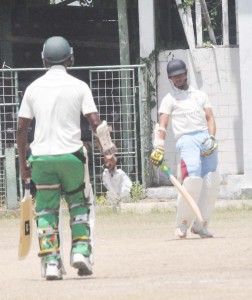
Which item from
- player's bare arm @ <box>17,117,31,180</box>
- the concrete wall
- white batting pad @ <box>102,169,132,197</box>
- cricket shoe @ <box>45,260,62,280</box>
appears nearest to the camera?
cricket shoe @ <box>45,260,62,280</box>

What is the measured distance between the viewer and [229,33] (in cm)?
2172

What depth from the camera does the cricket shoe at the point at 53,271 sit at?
10.2 meters

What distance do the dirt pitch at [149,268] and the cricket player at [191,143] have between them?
0.31 metres

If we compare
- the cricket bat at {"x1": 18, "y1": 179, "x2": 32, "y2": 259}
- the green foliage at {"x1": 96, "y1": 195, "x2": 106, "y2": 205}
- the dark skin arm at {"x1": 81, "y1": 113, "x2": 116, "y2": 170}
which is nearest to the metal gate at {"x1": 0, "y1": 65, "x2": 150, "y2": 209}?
the green foliage at {"x1": 96, "y1": 195, "x2": 106, "y2": 205}

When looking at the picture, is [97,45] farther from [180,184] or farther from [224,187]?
[180,184]

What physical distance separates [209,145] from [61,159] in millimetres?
3915

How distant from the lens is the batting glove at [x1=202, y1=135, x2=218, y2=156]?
1392 centimetres

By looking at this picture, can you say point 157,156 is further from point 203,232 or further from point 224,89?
point 224,89

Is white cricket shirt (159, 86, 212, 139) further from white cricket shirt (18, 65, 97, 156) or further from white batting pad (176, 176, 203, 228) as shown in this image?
white cricket shirt (18, 65, 97, 156)

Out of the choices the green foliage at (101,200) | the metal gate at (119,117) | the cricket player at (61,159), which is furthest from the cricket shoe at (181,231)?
the metal gate at (119,117)

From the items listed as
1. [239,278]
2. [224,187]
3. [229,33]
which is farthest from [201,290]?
[229,33]

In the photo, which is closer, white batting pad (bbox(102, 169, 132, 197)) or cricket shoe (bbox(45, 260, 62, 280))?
cricket shoe (bbox(45, 260, 62, 280))

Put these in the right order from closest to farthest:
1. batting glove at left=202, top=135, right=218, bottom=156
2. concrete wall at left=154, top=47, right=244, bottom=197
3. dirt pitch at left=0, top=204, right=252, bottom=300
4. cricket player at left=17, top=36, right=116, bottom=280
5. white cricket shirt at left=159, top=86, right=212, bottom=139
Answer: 1. dirt pitch at left=0, top=204, right=252, bottom=300
2. cricket player at left=17, top=36, right=116, bottom=280
3. batting glove at left=202, top=135, right=218, bottom=156
4. white cricket shirt at left=159, top=86, right=212, bottom=139
5. concrete wall at left=154, top=47, right=244, bottom=197

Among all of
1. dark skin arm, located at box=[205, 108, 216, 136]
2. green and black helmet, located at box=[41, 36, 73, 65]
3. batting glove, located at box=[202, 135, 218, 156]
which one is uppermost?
green and black helmet, located at box=[41, 36, 73, 65]
